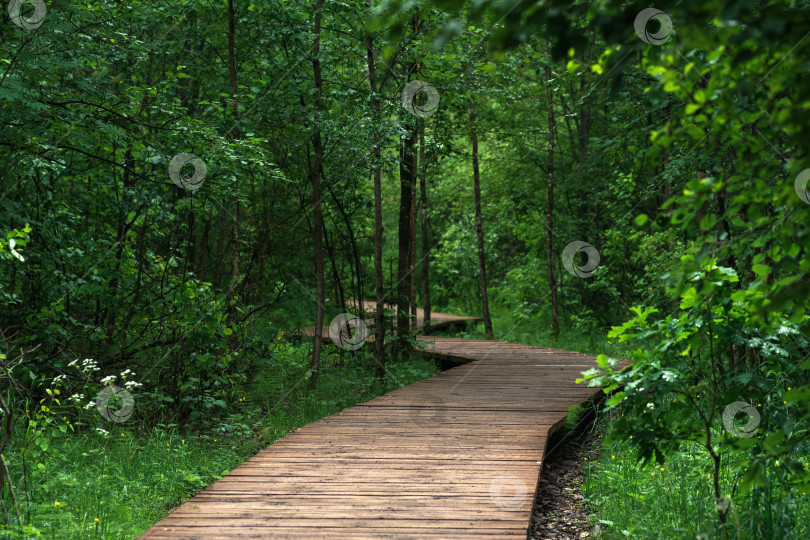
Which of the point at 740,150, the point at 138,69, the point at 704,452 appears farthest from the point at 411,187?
the point at 740,150

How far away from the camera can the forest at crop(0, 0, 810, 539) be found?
256 cm

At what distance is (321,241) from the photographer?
782cm

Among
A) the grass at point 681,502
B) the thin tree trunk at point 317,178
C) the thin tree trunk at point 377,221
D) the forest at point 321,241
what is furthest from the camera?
the thin tree trunk at point 377,221

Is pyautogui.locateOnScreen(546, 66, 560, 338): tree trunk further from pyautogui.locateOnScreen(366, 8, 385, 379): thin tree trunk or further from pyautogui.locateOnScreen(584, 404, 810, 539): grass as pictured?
pyautogui.locateOnScreen(584, 404, 810, 539): grass

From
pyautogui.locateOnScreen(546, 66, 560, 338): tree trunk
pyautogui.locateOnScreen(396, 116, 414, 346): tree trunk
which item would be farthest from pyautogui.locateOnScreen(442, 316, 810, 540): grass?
pyautogui.locateOnScreen(546, 66, 560, 338): tree trunk

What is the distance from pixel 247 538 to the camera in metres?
3.42

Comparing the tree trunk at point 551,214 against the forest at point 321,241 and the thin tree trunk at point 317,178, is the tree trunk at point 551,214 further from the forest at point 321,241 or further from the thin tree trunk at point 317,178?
the thin tree trunk at point 317,178

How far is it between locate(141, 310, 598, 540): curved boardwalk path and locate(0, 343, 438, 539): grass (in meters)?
0.43

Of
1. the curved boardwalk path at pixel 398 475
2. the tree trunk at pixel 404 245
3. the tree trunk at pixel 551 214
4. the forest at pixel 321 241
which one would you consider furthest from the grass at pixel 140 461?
the tree trunk at pixel 551 214

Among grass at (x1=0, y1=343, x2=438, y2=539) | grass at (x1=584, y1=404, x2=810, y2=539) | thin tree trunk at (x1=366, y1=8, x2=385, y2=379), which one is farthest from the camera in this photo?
thin tree trunk at (x1=366, y1=8, x2=385, y2=379)

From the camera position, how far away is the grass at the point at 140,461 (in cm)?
Result: 398

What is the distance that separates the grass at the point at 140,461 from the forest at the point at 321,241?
0.10 feet

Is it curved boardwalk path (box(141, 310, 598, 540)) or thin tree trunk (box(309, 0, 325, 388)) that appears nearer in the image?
curved boardwalk path (box(141, 310, 598, 540))

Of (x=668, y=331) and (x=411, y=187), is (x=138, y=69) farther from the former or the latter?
(x=668, y=331)
